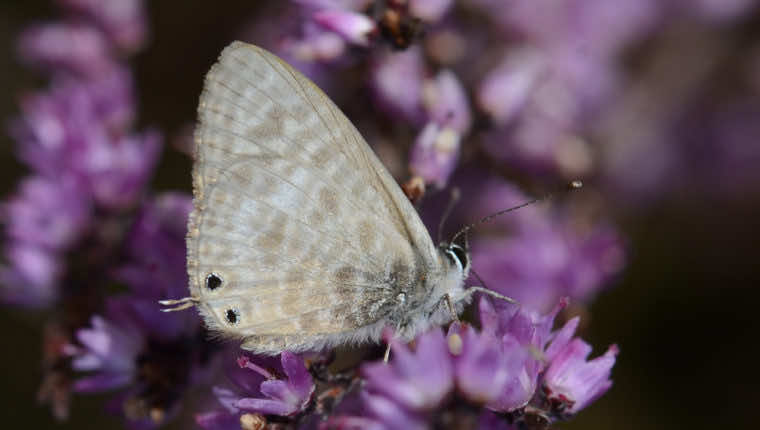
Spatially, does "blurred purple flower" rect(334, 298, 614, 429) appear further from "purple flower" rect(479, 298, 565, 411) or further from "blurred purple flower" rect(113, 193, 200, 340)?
"blurred purple flower" rect(113, 193, 200, 340)

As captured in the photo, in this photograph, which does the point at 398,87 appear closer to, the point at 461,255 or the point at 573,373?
the point at 461,255

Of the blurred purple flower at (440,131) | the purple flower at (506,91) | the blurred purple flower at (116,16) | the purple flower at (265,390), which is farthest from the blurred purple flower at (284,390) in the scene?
the blurred purple flower at (116,16)

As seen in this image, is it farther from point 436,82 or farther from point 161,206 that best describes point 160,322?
point 436,82

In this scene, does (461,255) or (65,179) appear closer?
(461,255)

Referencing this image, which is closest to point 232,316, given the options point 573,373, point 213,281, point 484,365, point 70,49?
point 213,281

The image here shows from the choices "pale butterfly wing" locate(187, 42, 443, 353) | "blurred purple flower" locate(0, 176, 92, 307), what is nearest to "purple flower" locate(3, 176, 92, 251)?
"blurred purple flower" locate(0, 176, 92, 307)

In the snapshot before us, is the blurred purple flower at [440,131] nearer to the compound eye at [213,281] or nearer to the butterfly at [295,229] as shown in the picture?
the butterfly at [295,229]

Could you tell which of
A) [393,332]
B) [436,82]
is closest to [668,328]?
[436,82]
